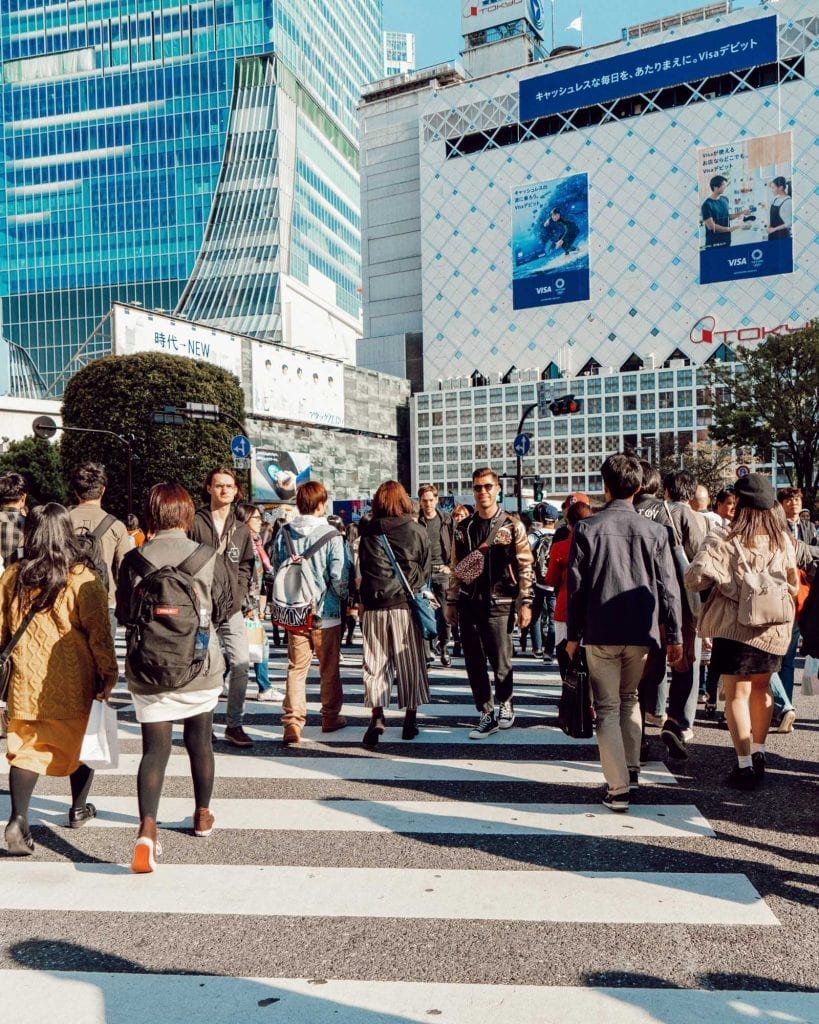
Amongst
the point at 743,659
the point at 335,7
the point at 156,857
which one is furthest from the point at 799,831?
the point at 335,7

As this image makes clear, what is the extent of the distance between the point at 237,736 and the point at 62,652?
8.05 ft

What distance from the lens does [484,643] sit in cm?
687

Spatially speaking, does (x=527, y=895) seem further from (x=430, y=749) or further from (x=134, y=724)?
(x=134, y=724)

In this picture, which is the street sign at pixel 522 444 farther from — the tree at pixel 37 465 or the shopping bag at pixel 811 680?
the tree at pixel 37 465

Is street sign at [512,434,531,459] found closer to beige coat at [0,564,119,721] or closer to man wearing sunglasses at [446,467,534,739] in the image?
man wearing sunglasses at [446,467,534,739]

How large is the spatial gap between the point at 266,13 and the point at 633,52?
122 ft

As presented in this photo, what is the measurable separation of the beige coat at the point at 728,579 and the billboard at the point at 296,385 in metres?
53.5

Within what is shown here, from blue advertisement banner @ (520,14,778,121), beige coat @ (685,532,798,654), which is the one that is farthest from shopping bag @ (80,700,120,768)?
blue advertisement banner @ (520,14,778,121)

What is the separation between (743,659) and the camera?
5.20 meters

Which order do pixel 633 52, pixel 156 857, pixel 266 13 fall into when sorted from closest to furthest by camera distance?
pixel 156 857 < pixel 633 52 < pixel 266 13

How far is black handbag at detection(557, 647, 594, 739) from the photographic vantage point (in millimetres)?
4988

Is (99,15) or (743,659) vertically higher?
(99,15)

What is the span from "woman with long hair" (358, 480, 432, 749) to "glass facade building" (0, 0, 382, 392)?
84614 millimetres

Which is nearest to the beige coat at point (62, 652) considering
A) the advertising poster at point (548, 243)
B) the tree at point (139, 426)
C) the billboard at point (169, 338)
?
the tree at point (139, 426)
